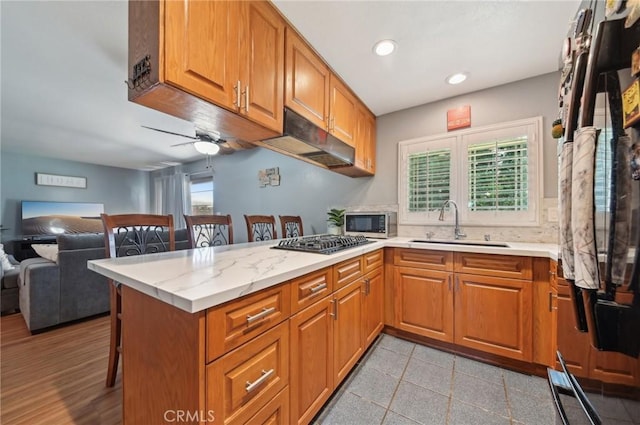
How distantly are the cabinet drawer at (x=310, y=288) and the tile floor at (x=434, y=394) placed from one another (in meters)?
0.71

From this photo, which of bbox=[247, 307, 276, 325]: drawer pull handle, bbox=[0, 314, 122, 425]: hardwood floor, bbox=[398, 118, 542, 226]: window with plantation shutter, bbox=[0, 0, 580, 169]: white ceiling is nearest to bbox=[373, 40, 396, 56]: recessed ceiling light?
bbox=[0, 0, 580, 169]: white ceiling

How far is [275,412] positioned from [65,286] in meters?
2.83

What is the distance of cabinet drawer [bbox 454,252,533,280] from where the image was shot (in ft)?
5.59

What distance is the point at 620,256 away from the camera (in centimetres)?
48

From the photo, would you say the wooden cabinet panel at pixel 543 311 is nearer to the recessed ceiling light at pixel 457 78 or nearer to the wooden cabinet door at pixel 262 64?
the recessed ceiling light at pixel 457 78

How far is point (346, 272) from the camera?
1.52m

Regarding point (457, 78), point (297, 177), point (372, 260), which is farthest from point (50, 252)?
point (457, 78)

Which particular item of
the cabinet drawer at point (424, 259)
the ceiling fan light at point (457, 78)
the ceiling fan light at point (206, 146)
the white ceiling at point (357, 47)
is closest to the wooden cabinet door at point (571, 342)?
the cabinet drawer at point (424, 259)

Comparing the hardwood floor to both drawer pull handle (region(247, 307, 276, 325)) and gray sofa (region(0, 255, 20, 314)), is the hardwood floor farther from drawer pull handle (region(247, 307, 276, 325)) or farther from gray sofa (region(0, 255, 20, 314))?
drawer pull handle (region(247, 307, 276, 325))

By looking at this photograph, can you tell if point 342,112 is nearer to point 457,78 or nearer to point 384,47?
point 384,47

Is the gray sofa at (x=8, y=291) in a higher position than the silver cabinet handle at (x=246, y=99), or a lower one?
lower

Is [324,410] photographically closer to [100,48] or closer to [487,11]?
[487,11]

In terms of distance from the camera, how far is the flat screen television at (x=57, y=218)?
479 centimetres

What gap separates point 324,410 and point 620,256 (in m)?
1.49
